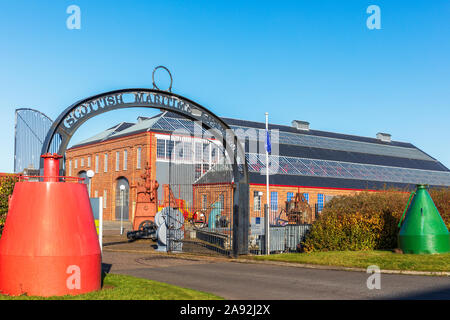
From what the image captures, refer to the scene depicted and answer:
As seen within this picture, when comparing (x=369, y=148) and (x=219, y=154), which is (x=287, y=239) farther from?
(x=369, y=148)

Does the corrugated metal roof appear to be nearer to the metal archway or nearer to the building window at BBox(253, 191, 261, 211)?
the building window at BBox(253, 191, 261, 211)

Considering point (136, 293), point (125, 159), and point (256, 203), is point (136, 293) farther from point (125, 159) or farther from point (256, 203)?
point (125, 159)

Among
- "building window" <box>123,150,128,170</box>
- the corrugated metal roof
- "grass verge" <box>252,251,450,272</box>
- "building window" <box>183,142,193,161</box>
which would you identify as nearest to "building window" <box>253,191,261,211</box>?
the corrugated metal roof

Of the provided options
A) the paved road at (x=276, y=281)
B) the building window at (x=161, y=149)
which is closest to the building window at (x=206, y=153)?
the building window at (x=161, y=149)

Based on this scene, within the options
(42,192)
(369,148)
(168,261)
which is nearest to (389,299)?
(42,192)

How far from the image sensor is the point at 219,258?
17203 millimetres

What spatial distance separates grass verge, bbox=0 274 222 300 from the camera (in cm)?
822

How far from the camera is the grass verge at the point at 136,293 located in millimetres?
8219

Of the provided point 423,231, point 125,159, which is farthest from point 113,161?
point 423,231

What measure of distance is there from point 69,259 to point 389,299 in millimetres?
5678

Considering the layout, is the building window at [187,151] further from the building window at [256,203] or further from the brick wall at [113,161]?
the building window at [256,203]

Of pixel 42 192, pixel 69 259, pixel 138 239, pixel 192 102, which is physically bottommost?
pixel 138 239

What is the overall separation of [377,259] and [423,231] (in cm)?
224

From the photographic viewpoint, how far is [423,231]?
15523mm
